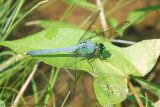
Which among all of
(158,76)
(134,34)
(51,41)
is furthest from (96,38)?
(134,34)

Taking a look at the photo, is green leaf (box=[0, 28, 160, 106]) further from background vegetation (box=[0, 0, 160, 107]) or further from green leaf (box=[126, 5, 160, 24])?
green leaf (box=[126, 5, 160, 24])

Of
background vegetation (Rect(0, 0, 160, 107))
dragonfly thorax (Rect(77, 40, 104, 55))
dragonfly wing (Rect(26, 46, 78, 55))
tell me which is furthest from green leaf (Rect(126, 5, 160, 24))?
dragonfly wing (Rect(26, 46, 78, 55))

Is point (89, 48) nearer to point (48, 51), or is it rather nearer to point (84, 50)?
point (84, 50)

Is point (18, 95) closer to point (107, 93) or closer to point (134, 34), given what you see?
point (107, 93)

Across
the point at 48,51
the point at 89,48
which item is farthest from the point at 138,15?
the point at 48,51

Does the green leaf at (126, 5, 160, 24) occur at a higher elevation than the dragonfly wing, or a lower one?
higher

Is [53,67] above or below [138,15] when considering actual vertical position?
below

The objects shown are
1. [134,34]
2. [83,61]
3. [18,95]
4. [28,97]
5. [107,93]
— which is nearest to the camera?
[107,93]

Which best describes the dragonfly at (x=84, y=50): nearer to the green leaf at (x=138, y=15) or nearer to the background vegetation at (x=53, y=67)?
the background vegetation at (x=53, y=67)

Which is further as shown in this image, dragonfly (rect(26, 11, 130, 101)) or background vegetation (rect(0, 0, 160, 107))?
background vegetation (rect(0, 0, 160, 107))
